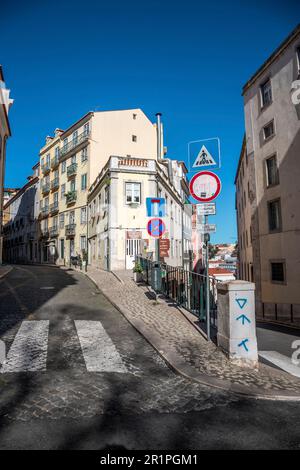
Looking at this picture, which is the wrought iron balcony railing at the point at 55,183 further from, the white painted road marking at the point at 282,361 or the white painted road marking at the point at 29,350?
the white painted road marking at the point at 282,361

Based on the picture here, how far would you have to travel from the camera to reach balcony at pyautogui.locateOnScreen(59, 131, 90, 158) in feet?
108

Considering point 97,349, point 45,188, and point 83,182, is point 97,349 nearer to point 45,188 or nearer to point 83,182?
point 83,182

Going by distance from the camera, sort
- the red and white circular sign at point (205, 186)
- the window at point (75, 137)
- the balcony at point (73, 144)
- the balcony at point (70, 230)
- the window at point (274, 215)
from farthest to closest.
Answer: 1. the window at point (75, 137)
2. the balcony at point (70, 230)
3. the balcony at point (73, 144)
4. the window at point (274, 215)
5. the red and white circular sign at point (205, 186)

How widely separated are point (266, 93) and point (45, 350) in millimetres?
19860

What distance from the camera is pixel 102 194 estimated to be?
85.4ft

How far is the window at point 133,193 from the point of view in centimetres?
2391

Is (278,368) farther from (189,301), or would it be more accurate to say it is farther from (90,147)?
(90,147)

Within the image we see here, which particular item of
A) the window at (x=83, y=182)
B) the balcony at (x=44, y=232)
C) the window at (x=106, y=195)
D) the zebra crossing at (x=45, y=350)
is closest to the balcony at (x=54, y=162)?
the balcony at (x=44, y=232)

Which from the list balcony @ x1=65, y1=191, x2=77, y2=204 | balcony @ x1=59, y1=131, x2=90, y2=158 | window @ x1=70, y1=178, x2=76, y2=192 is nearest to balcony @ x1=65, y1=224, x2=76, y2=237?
balcony @ x1=65, y1=191, x2=77, y2=204

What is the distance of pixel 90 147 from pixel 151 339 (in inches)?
1130

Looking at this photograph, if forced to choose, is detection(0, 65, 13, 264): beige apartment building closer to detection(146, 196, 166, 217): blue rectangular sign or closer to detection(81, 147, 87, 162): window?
detection(81, 147, 87, 162): window

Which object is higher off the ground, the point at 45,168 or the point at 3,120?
the point at 45,168

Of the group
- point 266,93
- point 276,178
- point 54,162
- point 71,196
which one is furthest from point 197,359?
point 54,162

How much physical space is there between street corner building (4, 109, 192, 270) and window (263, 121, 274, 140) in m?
8.85
